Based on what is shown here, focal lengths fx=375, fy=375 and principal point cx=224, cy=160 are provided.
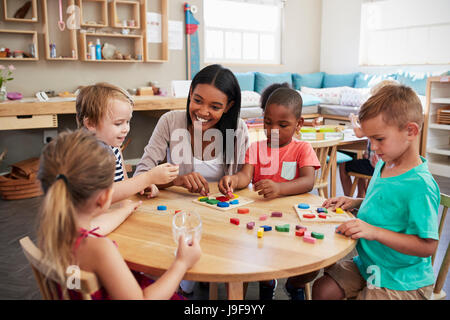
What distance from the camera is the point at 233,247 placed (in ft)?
3.40

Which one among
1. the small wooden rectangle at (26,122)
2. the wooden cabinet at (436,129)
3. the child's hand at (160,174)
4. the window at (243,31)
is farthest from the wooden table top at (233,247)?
the window at (243,31)

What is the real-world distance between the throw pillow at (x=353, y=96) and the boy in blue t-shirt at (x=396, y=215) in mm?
4846

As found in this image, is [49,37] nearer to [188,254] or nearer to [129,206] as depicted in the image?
[129,206]

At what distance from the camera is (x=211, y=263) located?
946 mm

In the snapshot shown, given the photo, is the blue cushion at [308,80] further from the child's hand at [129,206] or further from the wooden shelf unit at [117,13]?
the child's hand at [129,206]

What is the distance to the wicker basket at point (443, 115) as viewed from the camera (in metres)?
4.40

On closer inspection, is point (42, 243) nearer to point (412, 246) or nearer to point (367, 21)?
point (412, 246)

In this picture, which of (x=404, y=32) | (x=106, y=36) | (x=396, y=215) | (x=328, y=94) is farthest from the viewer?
(x=328, y=94)

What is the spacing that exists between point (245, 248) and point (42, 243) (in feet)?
1.66

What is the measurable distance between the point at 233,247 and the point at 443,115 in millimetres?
4336

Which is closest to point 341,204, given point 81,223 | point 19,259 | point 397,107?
point 397,107

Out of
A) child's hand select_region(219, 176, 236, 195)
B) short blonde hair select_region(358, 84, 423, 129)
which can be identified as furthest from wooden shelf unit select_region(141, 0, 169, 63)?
short blonde hair select_region(358, 84, 423, 129)

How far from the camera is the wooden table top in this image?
919 mm

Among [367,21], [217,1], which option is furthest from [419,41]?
[217,1]
